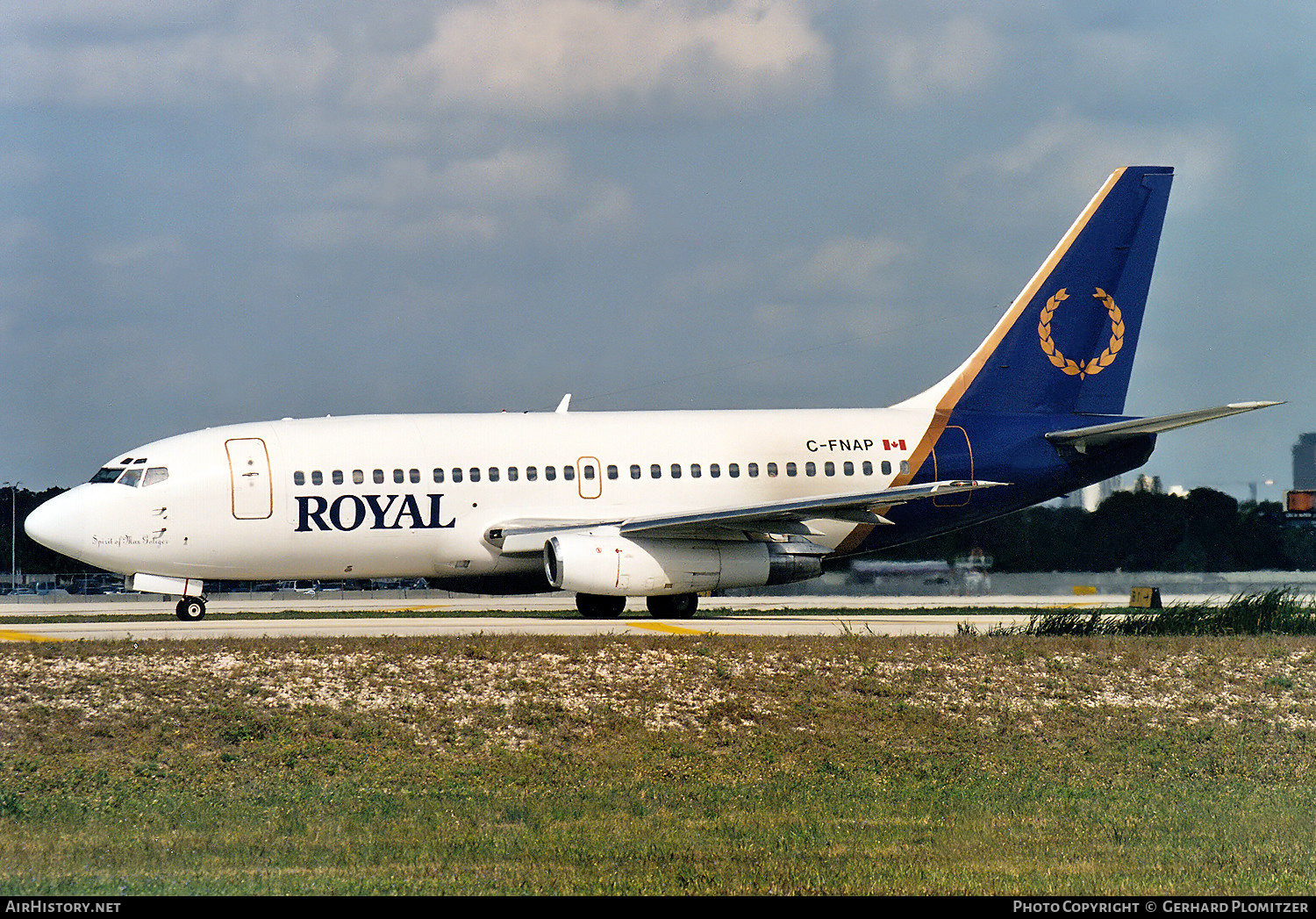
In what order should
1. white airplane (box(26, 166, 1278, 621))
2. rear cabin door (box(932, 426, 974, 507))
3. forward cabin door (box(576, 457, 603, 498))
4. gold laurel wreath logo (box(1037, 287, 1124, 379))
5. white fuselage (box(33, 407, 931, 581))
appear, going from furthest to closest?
gold laurel wreath logo (box(1037, 287, 1124, 379)) < rear cabin door (box(932, 426, 974, 507)) < forward cabin door (box(576, 457, 603, 498)) < white fuselage (box(33, 407, 931, 581)) < white airplane (box(26, 166, 1278, 621))

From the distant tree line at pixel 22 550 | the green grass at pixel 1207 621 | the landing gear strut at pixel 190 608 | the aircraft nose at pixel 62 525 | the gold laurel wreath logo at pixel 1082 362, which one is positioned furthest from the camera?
the distant tree line at pixel 22 550

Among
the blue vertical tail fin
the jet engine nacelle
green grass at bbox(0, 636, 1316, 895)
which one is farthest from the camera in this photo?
the blue vertical tail fin

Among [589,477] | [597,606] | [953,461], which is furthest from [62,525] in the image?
[953,461]

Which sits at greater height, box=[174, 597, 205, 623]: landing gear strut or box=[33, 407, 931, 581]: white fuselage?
box=[33, 407, 931, 581]: white fuselage

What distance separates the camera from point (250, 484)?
25.8 meters

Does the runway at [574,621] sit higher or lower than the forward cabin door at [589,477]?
lower

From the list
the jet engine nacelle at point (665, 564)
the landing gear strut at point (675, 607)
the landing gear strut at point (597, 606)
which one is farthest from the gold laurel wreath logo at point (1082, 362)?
the landing gear strut at point (597, 606)

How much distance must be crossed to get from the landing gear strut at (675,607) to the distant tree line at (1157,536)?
14.6 meters

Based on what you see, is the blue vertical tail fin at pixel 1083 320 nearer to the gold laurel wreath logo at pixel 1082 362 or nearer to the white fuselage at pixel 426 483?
the gold laurel wreath logo at pixel 1082 362

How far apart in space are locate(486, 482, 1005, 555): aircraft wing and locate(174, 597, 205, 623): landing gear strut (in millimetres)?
5723

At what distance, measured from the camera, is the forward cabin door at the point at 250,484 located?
25.7 m

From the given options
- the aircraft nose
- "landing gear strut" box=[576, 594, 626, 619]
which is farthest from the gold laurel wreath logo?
the aircraft nose

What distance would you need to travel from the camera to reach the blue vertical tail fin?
30.1 m

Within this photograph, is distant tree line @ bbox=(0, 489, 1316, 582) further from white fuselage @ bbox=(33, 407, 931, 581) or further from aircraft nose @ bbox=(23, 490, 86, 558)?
aircraft nose @ bbox=(23, 490, 86, 558)
